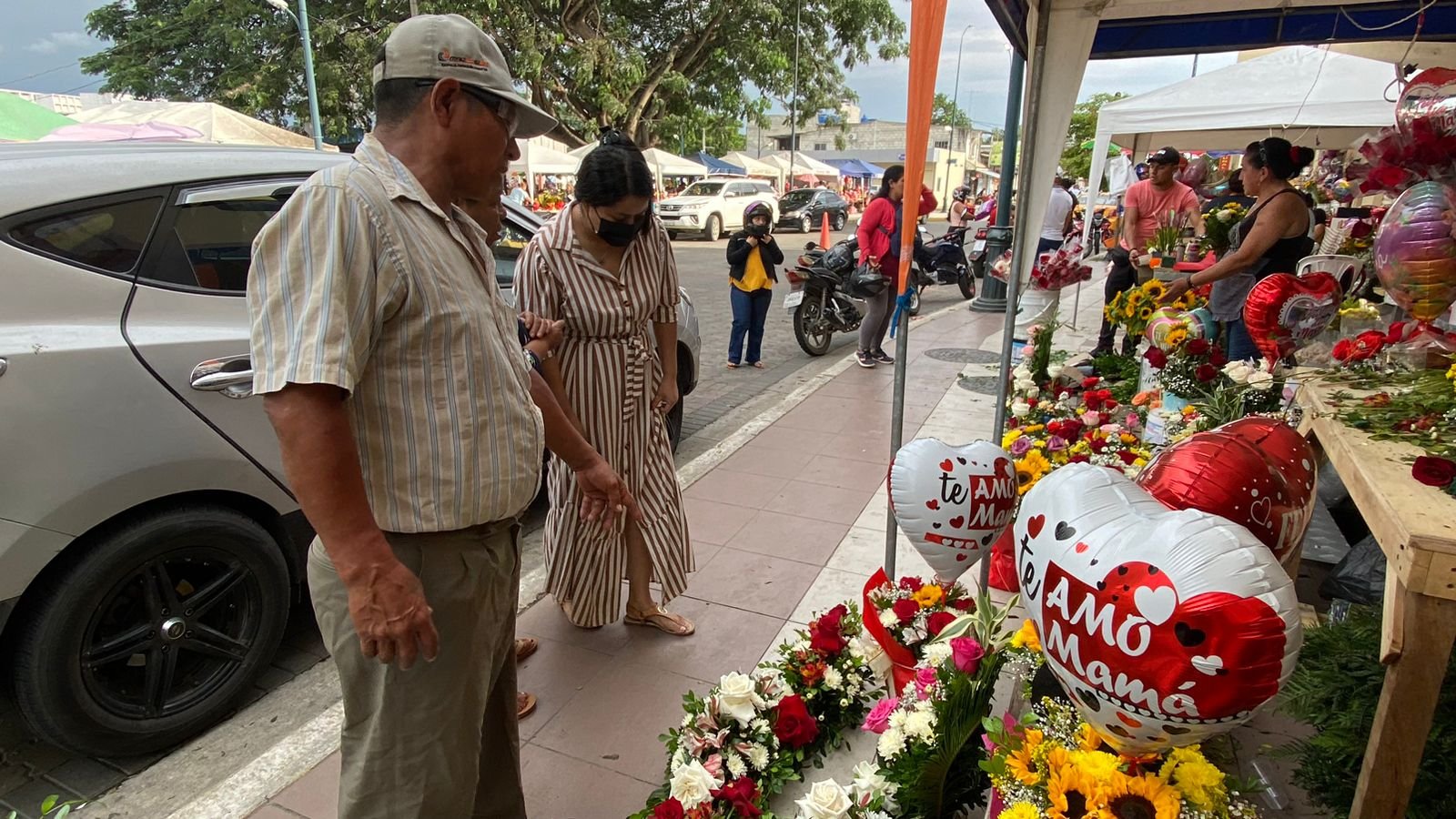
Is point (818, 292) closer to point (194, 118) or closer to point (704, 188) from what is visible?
point (194, 118)

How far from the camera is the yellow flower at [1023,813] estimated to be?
4.41ft

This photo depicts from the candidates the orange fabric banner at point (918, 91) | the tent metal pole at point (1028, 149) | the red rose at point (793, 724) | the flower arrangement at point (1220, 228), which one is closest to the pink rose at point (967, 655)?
the red rose at point (793, 724)

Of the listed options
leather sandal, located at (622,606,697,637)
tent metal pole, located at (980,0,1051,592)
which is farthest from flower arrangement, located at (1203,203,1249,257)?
leather sandal, located at (622,606,697,637)

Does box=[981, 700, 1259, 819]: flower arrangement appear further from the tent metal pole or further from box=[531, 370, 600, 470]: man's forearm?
the tent metal pole

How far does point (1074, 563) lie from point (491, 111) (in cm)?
128

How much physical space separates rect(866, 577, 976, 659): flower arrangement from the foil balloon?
1372mm

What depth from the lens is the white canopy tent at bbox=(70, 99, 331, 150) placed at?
11336 mm

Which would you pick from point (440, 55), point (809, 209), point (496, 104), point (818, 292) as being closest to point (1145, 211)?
point (818, 292)

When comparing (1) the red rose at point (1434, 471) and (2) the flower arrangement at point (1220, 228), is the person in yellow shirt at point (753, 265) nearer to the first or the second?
(2) the flower arrangement at point (1220, 228)

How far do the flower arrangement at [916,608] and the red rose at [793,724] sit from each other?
0.33 meters

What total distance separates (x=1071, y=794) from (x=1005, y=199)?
7.69m

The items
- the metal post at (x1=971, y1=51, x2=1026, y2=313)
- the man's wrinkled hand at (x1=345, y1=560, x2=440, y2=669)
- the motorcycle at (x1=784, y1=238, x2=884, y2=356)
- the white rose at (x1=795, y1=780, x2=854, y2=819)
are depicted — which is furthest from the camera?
the motorcycle at (x1=784, y1=238, x2=884, y2=356)

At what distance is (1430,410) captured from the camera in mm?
1608

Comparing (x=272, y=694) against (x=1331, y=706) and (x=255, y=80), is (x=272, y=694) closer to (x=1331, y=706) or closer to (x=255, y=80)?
(x=1331, y=706)
